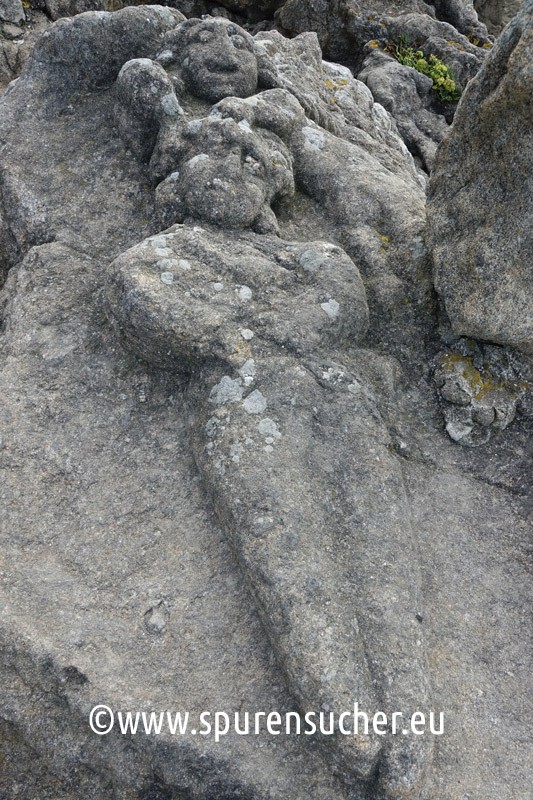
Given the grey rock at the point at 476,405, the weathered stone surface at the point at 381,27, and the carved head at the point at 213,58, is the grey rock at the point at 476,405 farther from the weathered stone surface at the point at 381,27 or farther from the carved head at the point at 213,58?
the weathered stone surface at the point at 381,27

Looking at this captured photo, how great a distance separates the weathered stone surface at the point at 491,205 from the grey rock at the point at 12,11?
19.4ft

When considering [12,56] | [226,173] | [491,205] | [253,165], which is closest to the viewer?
[491,205]

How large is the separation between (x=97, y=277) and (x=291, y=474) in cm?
178

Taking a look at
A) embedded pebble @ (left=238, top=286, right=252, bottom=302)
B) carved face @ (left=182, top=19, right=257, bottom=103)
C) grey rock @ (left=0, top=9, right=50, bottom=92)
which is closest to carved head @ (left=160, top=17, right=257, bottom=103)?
carved face @ (left=182, top=19, right=257, bottom=103)

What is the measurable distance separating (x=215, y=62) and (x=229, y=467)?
2728 mm

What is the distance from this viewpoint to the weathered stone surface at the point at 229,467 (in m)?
2.75

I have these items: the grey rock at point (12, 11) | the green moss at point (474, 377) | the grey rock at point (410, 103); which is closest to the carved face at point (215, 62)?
the green moss at point (474, 377)

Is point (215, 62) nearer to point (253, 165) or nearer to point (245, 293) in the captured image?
point (253, 165)

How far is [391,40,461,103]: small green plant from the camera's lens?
23.1 ft

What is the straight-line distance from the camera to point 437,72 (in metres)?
7.05

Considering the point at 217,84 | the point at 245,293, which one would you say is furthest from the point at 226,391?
the point at 217,84

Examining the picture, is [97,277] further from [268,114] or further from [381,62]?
[381,62]

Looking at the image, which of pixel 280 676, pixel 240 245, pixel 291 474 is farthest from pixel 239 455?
pixel 240 245

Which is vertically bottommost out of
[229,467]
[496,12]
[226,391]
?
[229,467]
